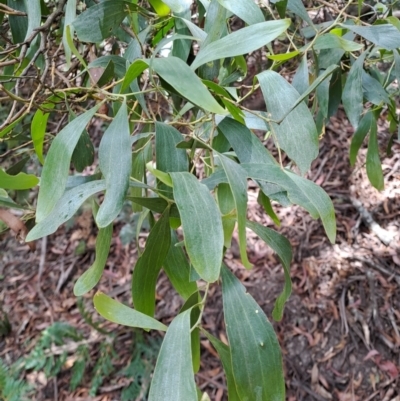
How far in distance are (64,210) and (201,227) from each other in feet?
0.53

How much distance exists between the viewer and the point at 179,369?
38 centimetres

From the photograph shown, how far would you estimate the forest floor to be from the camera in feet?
4.50

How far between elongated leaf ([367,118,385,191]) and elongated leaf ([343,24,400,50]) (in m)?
0.31

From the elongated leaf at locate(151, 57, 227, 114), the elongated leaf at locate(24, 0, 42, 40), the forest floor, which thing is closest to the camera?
the elongated leaf at locate(151, 57, 227, 114)

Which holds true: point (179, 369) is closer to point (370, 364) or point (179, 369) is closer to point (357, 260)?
point (370, 364)

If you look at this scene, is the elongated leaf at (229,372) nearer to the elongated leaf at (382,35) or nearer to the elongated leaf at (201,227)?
the elongated leaf at (201,227)

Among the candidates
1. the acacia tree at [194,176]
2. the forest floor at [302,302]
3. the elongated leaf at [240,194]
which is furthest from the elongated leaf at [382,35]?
the forest floor at [302,302]

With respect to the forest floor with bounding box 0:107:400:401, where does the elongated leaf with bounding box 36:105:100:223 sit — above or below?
above

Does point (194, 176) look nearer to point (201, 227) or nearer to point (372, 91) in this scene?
point (201, 227)

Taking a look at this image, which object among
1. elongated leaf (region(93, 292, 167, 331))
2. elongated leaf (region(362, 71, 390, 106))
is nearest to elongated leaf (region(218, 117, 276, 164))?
elongated leaf (region(93, 292, 167, 331))

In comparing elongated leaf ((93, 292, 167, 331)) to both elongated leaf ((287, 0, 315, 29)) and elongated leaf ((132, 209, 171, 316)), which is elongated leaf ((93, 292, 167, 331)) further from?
elongated leaf ((287, 0, 315, 29))

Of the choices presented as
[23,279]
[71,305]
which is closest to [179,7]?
[71,305]

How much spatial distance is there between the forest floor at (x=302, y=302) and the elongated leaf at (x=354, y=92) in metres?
1.01

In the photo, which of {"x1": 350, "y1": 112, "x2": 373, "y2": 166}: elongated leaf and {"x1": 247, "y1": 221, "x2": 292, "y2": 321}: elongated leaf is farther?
{"x1": 350, "y1": 112, "x2": 373, "y2": 166}: elongated leaf
